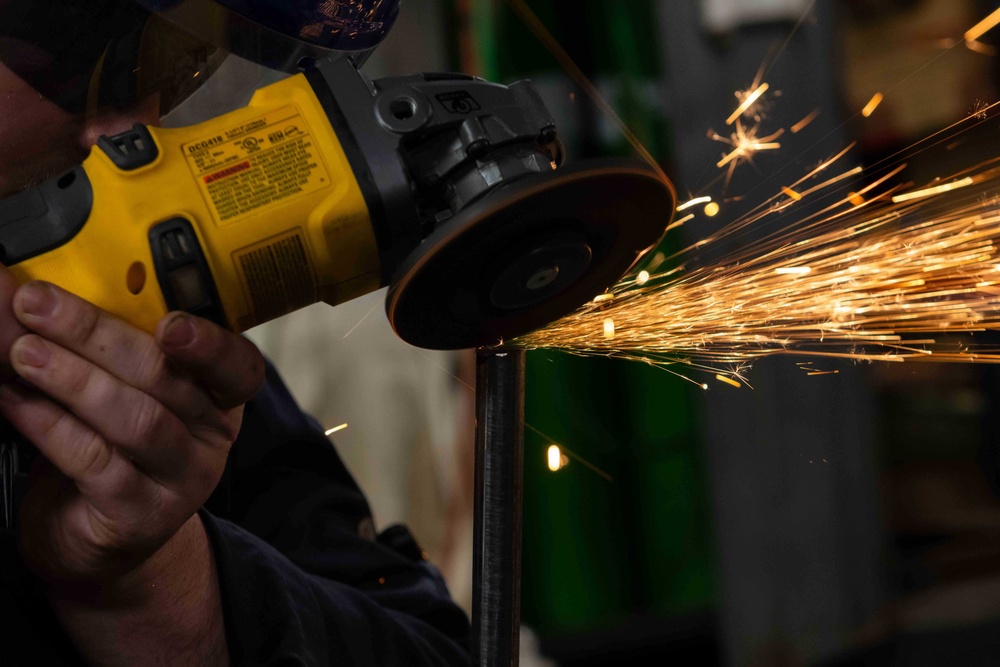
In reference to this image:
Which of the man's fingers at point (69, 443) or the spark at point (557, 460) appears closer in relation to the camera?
the man's fingers at point (69, 443)

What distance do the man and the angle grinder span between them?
43 mm

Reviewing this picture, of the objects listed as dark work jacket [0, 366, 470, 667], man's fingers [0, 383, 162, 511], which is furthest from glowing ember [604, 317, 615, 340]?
man's fingers [0, 383, 162, 511]

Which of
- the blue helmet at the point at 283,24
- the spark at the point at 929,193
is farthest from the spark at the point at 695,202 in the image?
the blue helmet at the point at 283,24

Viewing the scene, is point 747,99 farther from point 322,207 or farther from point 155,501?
point 155,501

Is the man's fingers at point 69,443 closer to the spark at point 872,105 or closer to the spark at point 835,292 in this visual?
the spark at point 835,292

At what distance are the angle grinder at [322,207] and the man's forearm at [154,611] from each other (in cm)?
26

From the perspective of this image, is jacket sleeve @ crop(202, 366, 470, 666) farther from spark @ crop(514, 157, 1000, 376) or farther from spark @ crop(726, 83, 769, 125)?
spark @ crop(726, 83, 769, 125)

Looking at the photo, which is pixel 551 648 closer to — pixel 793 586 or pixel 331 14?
pixel 793 586

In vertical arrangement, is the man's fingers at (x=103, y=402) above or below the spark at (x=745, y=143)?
below

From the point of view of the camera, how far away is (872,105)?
2.66m

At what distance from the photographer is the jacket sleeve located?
991mm

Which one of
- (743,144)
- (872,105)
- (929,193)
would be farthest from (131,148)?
(872,105)

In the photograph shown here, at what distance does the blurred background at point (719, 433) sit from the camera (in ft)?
8.16

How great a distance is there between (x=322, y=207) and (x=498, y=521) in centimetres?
31
